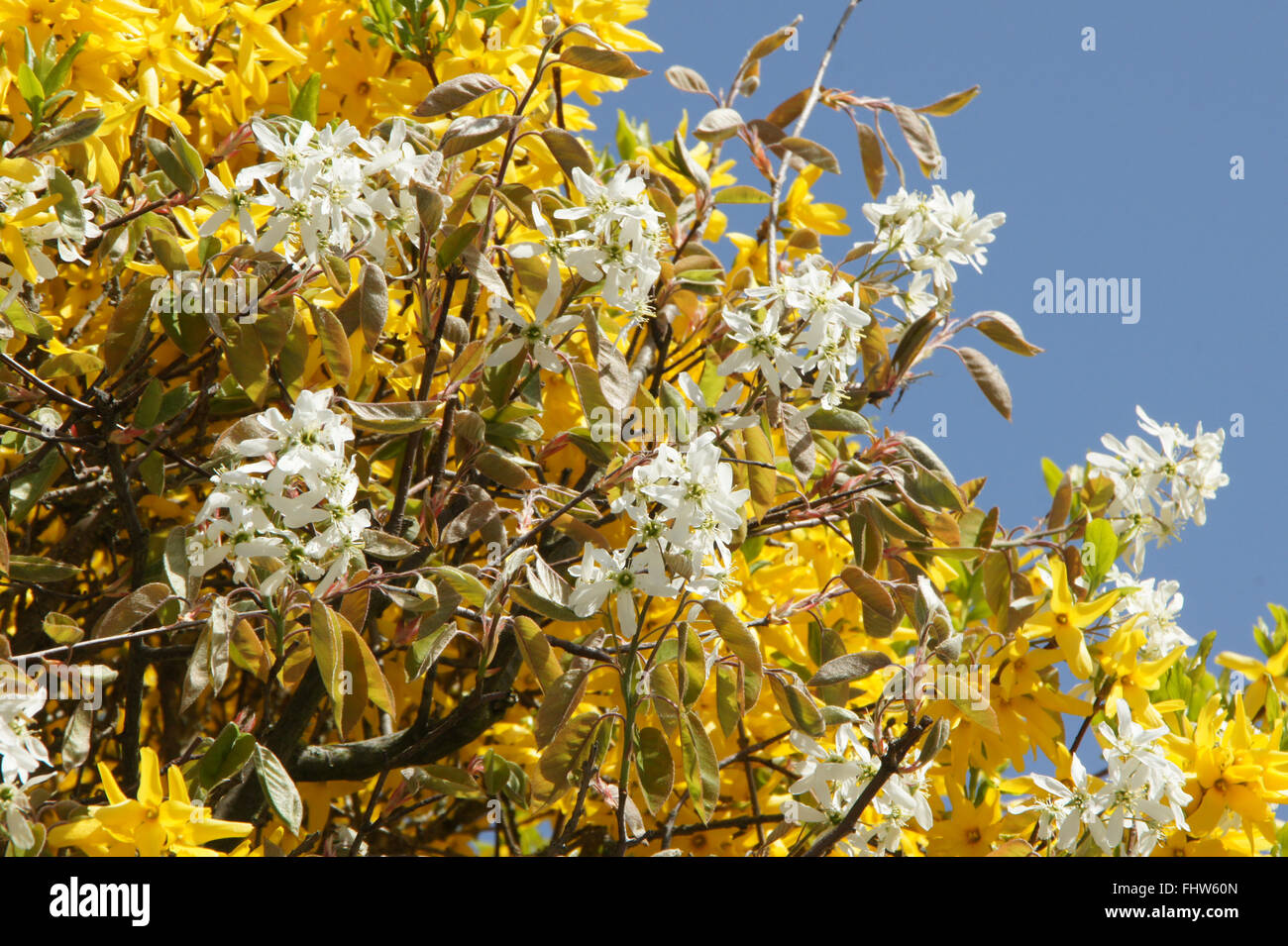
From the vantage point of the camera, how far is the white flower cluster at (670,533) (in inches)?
67.9

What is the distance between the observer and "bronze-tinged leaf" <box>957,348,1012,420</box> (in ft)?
8.01

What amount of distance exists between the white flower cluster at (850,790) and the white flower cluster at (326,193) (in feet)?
3.55

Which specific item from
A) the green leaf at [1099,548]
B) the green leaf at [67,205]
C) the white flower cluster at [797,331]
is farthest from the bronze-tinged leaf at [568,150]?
the green leaf at [1099,548]

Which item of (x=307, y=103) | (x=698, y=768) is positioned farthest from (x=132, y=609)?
(x=307, y=103)

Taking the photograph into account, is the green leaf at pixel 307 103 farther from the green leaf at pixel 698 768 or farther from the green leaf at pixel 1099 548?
→ the green leaf at pixel 1099 548

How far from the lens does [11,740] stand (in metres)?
1.62

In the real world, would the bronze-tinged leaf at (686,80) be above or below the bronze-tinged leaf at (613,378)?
above

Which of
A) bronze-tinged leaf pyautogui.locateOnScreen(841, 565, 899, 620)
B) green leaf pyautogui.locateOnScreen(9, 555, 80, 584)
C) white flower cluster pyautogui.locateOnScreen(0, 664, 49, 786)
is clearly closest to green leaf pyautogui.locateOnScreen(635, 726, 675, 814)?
bronze-tinged leaf pyautogui.locateOnScreen(841, 565, 899, 620)

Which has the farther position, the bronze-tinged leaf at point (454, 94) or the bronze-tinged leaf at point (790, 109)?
the bronze-tinged leaf at point (790, 109)

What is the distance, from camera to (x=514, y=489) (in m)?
2.16

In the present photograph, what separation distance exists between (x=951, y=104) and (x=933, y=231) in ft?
1.34

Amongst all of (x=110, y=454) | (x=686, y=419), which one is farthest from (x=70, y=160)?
(x=686, y=419)

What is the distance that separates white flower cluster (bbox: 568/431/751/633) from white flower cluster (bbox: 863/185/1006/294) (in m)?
0.74

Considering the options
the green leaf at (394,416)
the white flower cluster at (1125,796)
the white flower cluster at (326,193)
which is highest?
the white flower cluster at (326,193)
